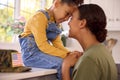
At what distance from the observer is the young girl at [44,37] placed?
5.59 feet

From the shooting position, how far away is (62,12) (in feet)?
5.93

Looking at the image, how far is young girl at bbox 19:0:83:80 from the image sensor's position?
→ 1704 millimetres

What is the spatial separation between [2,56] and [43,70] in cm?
29

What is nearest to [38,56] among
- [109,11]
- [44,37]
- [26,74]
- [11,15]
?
[44,37]

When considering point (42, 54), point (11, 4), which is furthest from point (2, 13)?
point (42, 54)

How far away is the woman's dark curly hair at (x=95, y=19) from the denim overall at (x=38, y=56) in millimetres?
341

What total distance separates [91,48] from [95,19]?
0.16 m

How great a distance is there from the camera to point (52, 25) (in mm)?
1846

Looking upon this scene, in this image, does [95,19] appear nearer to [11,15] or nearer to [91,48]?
[91,48]

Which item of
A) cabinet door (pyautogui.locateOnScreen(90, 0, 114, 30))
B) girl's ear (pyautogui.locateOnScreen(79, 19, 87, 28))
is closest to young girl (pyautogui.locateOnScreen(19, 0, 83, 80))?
girl's ear (pyautogui.locateOnScreen(79, 19, 87, 28))

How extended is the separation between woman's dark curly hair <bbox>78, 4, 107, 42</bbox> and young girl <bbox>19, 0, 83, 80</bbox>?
10.2 inches

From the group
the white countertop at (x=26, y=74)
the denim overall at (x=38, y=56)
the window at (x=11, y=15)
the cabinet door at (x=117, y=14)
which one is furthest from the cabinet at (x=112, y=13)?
the white countertop at (x=26, y=74)

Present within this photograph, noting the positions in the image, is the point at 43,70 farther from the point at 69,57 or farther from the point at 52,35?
the point at 52,35

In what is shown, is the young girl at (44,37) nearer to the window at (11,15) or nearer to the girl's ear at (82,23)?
the girl's ear at (82,23)
